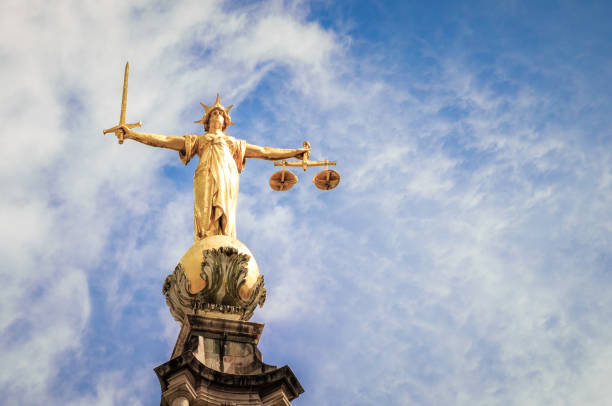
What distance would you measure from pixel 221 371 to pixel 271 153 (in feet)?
22.6

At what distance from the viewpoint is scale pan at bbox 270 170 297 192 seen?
22312 millimetres

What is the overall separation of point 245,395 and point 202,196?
502 centimetres

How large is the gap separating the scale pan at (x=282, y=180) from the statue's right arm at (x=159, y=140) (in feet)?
8.47

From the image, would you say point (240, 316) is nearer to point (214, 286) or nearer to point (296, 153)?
point (214, 286)

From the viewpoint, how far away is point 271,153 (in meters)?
21.8

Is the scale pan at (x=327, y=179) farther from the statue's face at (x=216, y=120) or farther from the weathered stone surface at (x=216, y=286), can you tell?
the weathered stone surface at (x=216, y=286)

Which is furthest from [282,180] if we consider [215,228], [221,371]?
[221,371]

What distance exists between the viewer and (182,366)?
51.8 ft

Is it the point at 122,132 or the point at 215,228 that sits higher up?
the point at 122,132

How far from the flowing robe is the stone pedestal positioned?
8.39 ft

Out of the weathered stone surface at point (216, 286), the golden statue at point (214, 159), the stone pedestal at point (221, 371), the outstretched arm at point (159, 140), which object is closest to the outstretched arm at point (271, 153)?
the golden statue at point (214, 159)

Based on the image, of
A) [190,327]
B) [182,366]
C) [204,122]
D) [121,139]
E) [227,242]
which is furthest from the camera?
[204,122]

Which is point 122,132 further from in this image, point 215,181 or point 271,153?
point 271,153

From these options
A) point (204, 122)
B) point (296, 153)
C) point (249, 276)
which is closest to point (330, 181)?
point (296, 153)
